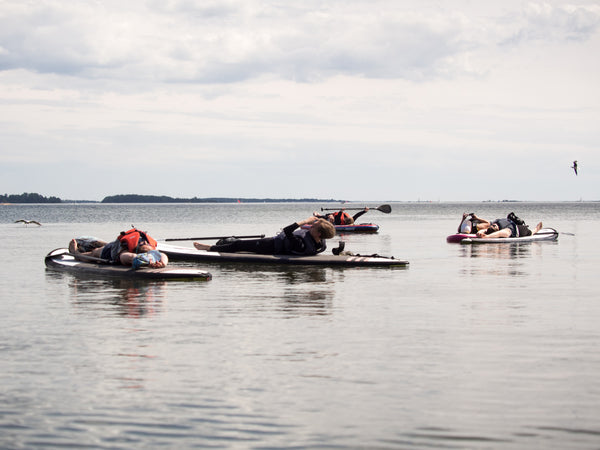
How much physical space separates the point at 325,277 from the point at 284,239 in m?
2.67

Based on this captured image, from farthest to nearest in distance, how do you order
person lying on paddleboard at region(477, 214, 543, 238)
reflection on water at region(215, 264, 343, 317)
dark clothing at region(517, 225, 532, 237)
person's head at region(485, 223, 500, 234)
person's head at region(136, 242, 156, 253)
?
dark clothing at region(517, 225, 532, 237)
person's head at region(485, 223, 500, 234)
person lying on paddleboard at region(477, 214, 543, 238)
person's head at region(136, 242, 156, 253)
reflection on water at region(215, 264, 343, 317)

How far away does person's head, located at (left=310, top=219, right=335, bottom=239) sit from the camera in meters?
18.4

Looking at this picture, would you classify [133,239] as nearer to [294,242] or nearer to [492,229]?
[294,242]

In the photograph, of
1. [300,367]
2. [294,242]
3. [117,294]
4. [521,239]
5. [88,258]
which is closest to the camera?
[300,367]

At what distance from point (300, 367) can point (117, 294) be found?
23.9 feet

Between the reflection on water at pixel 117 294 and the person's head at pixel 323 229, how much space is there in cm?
445

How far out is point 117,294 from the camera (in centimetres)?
1417

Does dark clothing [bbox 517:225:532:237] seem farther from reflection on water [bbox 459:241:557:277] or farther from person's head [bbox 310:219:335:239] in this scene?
person's head [bbox 310:219:335:239]

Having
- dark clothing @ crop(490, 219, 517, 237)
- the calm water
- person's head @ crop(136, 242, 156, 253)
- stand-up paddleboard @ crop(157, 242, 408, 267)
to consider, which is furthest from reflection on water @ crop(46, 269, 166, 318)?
dark clothing @ crop(490, 219, 517, 237)

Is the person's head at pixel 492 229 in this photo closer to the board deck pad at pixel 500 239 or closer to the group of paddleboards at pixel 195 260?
the board deck pad at pixel 500 239

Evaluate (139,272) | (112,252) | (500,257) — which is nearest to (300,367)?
(139,272)

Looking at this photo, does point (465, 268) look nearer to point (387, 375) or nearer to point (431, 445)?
point (387, 375)

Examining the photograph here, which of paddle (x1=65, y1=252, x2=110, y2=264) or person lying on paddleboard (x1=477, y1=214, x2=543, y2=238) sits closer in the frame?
paddle (x1=65, y1=252, x2=110, y2=264)

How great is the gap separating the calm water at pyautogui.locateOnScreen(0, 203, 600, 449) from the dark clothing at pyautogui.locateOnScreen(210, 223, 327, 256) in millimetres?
4470
